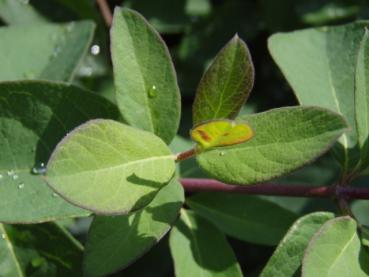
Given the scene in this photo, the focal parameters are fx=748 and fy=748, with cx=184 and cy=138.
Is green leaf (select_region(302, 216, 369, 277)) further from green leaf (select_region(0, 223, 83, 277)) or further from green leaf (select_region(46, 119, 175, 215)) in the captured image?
green leaf (select_region(0, 223, 83, 277))

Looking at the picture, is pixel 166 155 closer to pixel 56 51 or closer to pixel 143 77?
pixel 143 77

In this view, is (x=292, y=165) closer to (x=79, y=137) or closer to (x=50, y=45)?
(x=79, y=137)

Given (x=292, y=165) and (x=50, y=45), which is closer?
(x=292, y=165)

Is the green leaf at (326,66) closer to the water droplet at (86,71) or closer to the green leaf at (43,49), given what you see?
the green leaf at (43,49)

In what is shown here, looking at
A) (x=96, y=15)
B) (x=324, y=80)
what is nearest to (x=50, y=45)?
(x=96, y=15)

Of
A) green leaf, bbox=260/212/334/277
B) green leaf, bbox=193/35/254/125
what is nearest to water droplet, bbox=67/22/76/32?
green leaf, bbox=193/35/254/125

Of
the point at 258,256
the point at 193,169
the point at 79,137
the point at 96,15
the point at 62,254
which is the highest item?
the point at 79,137

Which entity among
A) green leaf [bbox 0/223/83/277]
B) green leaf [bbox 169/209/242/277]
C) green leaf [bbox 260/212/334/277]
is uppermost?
green leaf [bbox 260/212/334/277]
